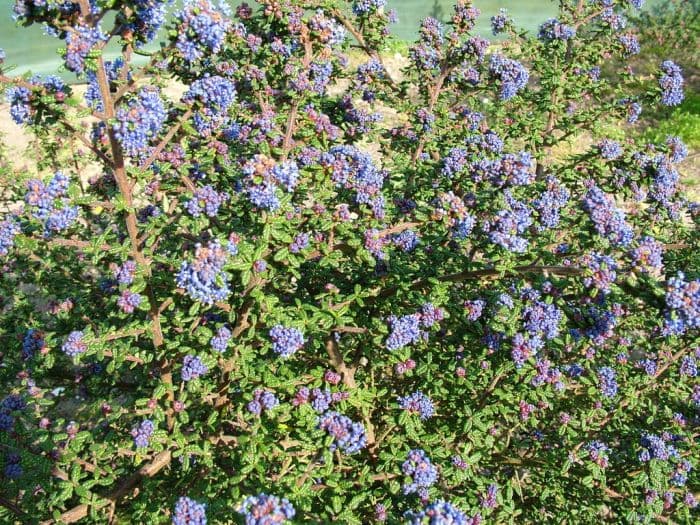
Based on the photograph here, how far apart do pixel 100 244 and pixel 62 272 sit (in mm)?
1301

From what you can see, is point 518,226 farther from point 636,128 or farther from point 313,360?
point 636,128

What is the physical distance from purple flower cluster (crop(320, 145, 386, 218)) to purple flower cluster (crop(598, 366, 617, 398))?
1965mm

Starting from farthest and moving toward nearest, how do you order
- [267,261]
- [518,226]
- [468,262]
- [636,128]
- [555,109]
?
[636,128] < [555,109] < [468,262] < [267,261] < [518,226]

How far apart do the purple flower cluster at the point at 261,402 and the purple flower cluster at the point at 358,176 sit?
116 centimetres

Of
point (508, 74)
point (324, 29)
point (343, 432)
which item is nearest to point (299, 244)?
point (343, 432)

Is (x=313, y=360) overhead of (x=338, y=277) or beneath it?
beneath

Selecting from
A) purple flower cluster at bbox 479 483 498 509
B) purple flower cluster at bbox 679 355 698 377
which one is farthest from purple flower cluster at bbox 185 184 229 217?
purple flower cluster at bbox 679 355 698 377

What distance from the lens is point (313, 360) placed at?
418cm

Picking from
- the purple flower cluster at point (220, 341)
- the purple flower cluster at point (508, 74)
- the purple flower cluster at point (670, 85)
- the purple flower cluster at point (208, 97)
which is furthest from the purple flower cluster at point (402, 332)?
the purple flower cluster at point (670, 85)

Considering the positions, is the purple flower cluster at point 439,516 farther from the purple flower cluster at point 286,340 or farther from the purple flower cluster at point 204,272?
the purple flower cluster at point 204,272

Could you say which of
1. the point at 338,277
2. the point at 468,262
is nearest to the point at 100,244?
the point at 338,277

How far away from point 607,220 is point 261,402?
201cm

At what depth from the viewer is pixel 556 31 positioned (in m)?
5.08

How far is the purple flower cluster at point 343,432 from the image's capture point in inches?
108
